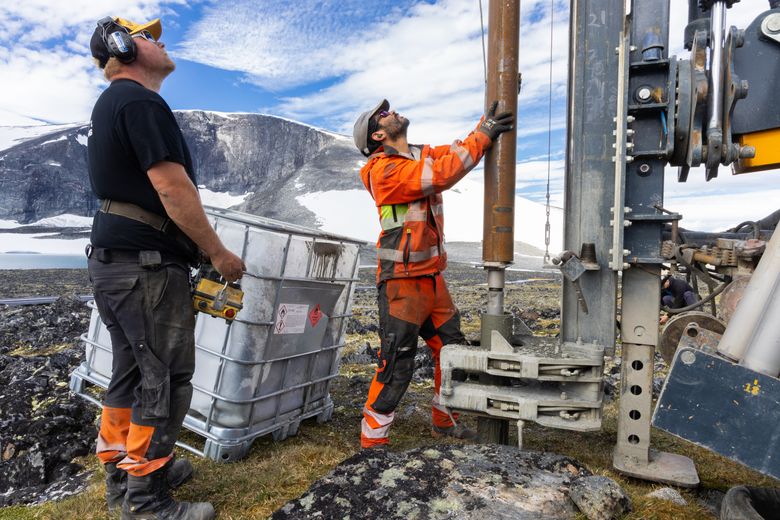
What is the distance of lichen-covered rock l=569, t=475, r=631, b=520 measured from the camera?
245 cm

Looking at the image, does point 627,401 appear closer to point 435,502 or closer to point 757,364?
point 757,364

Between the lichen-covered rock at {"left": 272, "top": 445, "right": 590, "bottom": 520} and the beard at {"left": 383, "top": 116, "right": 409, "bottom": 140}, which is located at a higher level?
the beard at {"left": 383, "top": 116, "right": 409, "bottom": 140}

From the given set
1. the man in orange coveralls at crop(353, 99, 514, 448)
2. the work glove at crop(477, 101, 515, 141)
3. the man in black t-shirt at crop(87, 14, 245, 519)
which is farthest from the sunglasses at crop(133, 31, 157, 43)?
the work glove at crop(477, 101, 515, 141)

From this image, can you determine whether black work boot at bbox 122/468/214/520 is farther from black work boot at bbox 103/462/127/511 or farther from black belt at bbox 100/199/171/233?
black belt at bbox 100/199/171/233

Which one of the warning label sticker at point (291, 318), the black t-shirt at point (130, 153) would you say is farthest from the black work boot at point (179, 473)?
the black t-shirt at point (130, 153)

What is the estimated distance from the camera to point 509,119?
3.28 m

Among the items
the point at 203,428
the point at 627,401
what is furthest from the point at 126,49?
the point at 627,401

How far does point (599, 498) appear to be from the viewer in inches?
97.7

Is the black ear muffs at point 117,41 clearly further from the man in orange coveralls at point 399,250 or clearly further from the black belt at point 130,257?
the man in orange coveralls at point 399,250

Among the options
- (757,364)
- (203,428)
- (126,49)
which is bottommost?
(203,428)

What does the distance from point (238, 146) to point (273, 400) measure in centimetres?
10707

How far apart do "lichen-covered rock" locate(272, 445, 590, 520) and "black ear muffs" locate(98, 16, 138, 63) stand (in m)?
2.49

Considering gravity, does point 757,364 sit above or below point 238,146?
below

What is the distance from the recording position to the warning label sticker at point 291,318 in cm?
368
